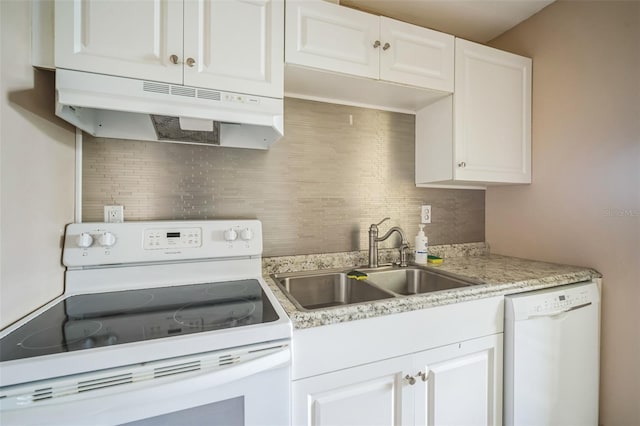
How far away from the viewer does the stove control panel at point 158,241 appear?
105cm

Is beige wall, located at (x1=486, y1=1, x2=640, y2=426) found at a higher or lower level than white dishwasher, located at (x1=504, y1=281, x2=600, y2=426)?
higher

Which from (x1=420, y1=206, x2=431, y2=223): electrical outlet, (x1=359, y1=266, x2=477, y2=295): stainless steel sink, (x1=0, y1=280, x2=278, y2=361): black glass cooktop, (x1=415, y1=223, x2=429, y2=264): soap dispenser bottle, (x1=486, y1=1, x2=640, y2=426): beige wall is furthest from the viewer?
(x1=420, y1=206, x2=431, y2=223): electrical outlet

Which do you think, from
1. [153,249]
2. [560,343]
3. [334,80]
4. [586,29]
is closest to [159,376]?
[153,249]

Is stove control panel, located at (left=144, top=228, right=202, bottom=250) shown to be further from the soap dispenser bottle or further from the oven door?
the soap dispenser bottle

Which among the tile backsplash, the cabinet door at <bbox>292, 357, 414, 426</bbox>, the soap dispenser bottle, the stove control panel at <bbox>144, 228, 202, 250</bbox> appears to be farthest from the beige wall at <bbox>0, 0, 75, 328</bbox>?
the soap dispenser bottle

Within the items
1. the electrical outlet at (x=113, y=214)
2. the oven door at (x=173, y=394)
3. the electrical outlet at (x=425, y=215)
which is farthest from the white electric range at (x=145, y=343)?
the electrical outlet at (x=425, y=215)

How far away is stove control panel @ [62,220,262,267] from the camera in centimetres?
105

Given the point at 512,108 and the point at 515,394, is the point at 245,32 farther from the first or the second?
the point at 515,394

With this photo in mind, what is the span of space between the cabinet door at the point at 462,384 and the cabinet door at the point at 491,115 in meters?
0.86

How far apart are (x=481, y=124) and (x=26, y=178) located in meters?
1.98

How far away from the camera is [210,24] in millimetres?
1005

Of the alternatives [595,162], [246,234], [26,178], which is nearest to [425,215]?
[595,162]

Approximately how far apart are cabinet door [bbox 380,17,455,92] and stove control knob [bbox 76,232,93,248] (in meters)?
1.42

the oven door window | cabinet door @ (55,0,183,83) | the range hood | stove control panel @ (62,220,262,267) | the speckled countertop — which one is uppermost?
cabinet door @ (55,0,183,83)
